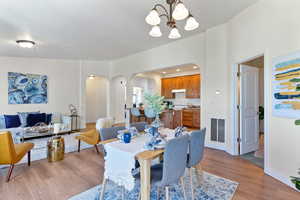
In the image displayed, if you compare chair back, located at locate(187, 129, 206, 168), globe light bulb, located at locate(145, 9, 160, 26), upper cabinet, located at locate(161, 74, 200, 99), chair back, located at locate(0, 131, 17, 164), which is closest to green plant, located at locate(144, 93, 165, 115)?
chair back, located at locate(187, 129, 206, 168)

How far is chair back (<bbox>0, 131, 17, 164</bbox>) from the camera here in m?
2.54

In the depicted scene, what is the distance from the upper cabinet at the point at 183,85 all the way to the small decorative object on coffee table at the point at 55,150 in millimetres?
5666

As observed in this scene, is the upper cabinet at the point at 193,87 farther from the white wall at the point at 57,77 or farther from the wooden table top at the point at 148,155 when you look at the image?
the wooden table top at the point at 148,155

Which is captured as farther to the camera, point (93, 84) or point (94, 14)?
point (93, 84)

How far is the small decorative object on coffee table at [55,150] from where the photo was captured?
3385mm

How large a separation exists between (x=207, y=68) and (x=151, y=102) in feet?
8.34

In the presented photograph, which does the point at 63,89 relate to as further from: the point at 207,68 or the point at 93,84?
the point at 207,68

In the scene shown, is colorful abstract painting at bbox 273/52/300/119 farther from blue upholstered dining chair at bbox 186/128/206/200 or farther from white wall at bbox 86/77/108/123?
white wall at bbox 86/77/108/123

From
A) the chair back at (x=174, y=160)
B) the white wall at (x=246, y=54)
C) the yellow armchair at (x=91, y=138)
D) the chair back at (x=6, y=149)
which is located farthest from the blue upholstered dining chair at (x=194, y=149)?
the chair back at (x=6, y=149)

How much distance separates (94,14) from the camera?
3143 millimetres

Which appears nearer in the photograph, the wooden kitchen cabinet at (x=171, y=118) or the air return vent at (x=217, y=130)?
the air return vent at (x=217, y=130)

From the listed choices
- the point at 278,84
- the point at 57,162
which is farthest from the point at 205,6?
the point at 57,162

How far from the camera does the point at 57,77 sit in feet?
21.5

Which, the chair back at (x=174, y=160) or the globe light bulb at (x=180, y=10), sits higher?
the globe light bulb at (x=180, y=10)
